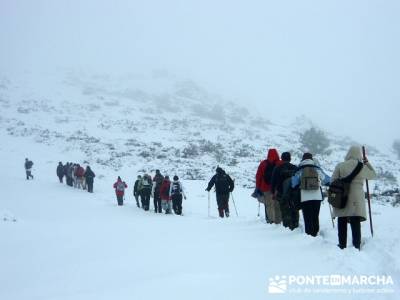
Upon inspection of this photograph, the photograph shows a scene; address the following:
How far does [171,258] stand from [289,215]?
3.15 meters

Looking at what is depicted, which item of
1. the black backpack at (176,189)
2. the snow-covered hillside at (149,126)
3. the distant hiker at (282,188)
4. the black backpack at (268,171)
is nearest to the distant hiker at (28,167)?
the snow-covered hillside at (149,126)

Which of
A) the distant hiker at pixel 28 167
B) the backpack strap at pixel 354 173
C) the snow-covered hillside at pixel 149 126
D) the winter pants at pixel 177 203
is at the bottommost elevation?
the winter pants at pixel 177 203

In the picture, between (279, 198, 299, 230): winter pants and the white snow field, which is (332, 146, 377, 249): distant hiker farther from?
(279, 198, 299, 230): winter pants

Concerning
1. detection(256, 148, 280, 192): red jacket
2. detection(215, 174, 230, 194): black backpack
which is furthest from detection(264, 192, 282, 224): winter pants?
detection(215, 174, 230, 194): black backpack

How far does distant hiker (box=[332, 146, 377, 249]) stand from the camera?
6949 mm

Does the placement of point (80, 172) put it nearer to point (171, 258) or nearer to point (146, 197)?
point (146, 197)

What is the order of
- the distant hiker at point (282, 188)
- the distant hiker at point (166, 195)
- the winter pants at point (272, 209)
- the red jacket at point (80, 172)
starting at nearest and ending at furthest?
1. the distant hiker at point (282, 188)
2. the winter pants at point (272, 209)
3. the distant hiker at point (166, 195)
4. the red jacket at point (80, 172)

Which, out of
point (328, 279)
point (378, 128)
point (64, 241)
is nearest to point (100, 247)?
point (64, 241)

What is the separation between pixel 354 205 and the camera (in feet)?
22.9

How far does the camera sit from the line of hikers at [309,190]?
703 cm

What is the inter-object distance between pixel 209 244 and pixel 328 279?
3.52 metres

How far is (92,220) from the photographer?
49.0 ft

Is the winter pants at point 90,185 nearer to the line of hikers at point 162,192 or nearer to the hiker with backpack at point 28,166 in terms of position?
the hiker with backpack at point 28,166

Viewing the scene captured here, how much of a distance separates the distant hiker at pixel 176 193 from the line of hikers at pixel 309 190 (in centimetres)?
571
